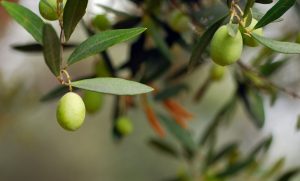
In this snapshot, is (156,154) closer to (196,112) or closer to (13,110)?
(196,112)

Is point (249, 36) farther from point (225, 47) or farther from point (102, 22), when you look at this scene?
point (102, 22)

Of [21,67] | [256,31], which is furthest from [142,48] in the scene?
[21,67]

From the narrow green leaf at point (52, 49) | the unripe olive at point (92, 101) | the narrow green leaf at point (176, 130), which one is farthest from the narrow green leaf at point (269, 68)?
the narrow green leaf at point (52, 49)

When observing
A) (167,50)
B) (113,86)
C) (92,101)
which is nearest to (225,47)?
(113,86)

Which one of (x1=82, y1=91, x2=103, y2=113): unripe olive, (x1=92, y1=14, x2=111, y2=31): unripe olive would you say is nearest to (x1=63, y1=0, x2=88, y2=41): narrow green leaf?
(x1=92, y1=14, x2=111, y2=31): unripe olive

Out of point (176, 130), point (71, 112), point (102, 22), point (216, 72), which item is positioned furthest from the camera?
point (176, 130)

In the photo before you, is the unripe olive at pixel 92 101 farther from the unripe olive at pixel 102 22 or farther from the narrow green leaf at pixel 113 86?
the narrow green leaf at pixel 113 86

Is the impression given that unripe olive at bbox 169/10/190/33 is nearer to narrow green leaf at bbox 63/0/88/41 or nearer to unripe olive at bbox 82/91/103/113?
unripe olive at bbox 82/91/103/113
